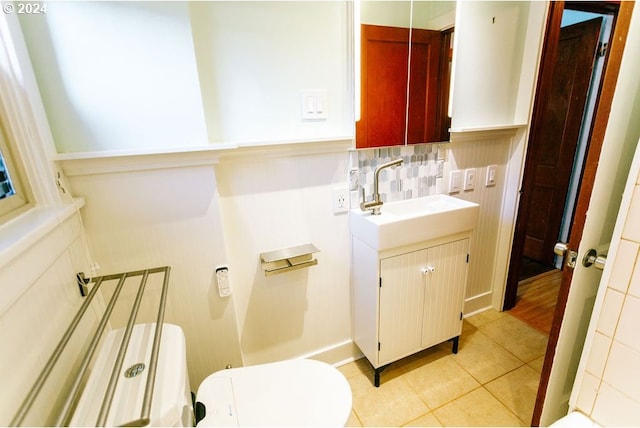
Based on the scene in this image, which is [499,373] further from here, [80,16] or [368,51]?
[80,16]

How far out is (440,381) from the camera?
1625mm

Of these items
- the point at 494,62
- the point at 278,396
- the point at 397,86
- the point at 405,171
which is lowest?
the point at 278,396

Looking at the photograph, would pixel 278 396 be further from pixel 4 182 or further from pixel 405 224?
pixel 4 182

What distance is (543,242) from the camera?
2783 millimetres

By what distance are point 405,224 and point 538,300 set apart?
1.73m

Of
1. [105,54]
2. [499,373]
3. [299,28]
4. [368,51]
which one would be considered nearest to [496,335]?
[499,373]

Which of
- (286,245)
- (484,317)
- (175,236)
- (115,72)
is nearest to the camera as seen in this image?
(115,72)

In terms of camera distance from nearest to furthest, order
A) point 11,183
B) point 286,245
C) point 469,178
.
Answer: point 11,183 < point 286,245 < point 469,178

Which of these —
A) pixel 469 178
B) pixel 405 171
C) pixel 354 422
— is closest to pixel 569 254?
pixel 405 171

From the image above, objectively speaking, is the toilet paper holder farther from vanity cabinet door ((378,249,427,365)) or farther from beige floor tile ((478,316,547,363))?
beige floor tile ((478,316,547,363))

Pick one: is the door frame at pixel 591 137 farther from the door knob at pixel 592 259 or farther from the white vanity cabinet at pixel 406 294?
the white vanity cabinet at pixel 406 294

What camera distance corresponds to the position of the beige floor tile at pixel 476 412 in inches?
54.7

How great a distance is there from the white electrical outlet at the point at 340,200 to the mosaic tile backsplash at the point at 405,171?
10 cm

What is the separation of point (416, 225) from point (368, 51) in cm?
86
